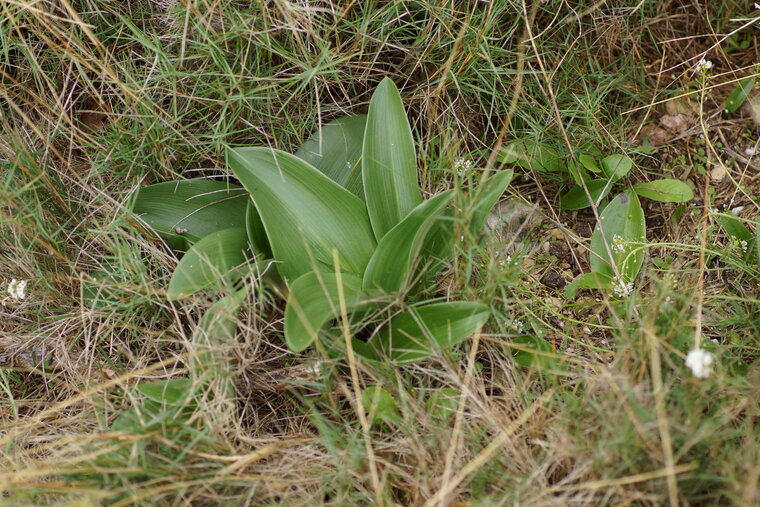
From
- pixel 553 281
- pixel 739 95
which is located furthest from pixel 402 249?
pixel 739 95

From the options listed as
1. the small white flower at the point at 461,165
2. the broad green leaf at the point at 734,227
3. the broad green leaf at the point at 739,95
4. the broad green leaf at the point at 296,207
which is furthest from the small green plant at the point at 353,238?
the broad green leaf at the point at 739,95

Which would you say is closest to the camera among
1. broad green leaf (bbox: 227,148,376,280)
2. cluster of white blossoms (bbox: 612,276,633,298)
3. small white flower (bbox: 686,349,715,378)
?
small white flower (bbox: 686,349,715,378)

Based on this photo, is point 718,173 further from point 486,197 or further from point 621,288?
point 486,197

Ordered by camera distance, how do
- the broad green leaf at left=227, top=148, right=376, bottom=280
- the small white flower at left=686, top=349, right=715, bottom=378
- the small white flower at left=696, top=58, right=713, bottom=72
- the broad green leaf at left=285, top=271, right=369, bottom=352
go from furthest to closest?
the small white flower at left=696, top=58, right=713, bottom=72 < the broad green leaf at left=227, top=148, right=376, bottom=280 < the broad green leaf at left=285, top=271, right=369, bottom=352 < the small white flower at left=686, top=349, right=715, bottom=378

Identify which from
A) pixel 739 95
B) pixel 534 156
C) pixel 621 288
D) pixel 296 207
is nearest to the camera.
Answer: pixel 296 207

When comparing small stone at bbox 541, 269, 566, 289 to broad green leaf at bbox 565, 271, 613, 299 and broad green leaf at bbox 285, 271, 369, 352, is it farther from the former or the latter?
broad green leaf at bbox 285, 271, 369, 352

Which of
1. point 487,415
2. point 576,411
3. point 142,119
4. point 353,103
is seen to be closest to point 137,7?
point 142,119

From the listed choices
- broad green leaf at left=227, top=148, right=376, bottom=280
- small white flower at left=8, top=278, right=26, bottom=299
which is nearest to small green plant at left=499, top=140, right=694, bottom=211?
broad green leaf at left=227, top=148, right=376, bottom=280
